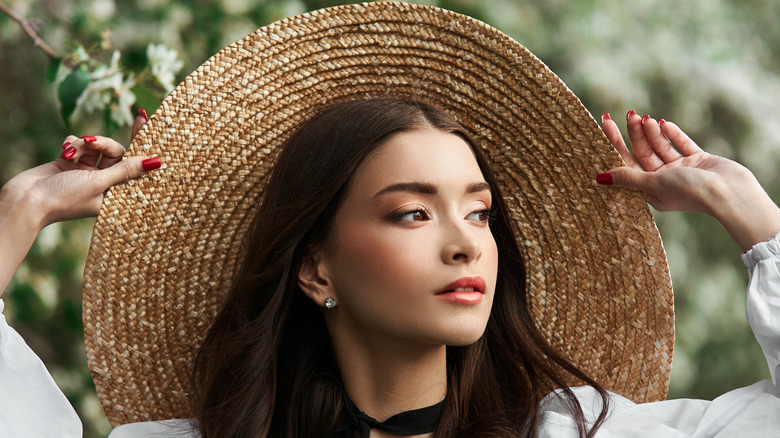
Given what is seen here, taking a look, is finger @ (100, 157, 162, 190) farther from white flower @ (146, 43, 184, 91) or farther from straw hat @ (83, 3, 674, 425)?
white flower @ (146, 43, 184, 91)

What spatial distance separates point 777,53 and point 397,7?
2.57 meters

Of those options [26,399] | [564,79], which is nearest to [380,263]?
[26,399]

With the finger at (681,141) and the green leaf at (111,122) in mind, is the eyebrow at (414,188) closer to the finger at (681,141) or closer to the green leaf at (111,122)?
the finger at (681,141)

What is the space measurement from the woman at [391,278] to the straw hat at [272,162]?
2.9 inches

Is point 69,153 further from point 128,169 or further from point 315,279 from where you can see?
point 315,279

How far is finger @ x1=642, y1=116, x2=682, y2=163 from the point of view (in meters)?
1.83

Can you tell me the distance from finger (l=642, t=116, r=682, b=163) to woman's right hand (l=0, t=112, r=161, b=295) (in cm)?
107

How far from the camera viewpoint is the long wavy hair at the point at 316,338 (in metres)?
1.77

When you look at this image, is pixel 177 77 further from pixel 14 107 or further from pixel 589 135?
pixel 589 135

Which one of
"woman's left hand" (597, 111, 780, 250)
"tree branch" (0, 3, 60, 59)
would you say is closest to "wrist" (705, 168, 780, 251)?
"woman's left hand" (597, 111, 780, 250)

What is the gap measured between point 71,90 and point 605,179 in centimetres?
159

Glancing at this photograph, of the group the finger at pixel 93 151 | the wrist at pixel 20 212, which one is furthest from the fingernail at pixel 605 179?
the wrist at pixel 20 212

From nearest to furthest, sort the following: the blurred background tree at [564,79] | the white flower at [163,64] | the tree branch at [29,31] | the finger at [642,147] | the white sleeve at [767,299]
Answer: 1. the white sleeve at [767,299]
2. the finger at [642,147]
3. the tree branch at [29,31]
4. the white flower at [163,64]
5. the blurred background tree at [564,79]

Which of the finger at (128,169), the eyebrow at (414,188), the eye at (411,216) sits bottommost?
the eye at (411,216)
